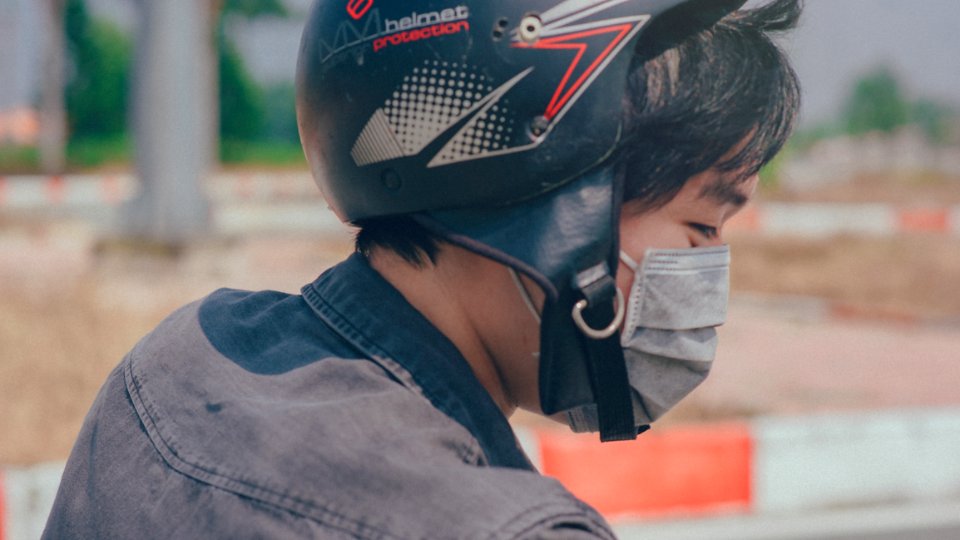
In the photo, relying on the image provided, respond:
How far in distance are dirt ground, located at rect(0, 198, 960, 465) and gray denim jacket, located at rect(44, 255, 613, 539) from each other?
5.07 meters

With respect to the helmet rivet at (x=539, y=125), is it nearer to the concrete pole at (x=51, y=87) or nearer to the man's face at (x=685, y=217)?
the man's face at (x=685, y=217)

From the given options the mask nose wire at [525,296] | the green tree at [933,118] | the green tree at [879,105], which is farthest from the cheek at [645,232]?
the green tree at [879,105]

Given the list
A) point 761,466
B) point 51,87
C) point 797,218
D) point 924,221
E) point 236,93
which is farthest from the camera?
point 236,93

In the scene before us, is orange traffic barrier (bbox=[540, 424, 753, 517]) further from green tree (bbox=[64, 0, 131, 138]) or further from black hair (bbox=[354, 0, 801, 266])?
green tree (bbox=[64, 0, 131, 138])

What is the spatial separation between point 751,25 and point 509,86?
1.16 feet

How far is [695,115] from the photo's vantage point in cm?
158

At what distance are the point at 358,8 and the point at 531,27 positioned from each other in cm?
24

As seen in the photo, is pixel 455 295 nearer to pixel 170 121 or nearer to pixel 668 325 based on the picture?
pixel 668 325

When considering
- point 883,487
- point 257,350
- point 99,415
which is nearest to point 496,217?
point 257,350

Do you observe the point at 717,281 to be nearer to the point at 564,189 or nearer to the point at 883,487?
the point at 564,189

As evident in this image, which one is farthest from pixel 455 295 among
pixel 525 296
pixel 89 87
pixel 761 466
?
pixel 89 87

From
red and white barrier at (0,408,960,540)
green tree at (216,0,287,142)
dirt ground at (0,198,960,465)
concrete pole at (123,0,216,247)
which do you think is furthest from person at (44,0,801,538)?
green tree at (216,0,287,142)

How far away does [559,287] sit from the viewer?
1524 mm

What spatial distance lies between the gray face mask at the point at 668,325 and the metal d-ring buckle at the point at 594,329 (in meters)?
0.03
